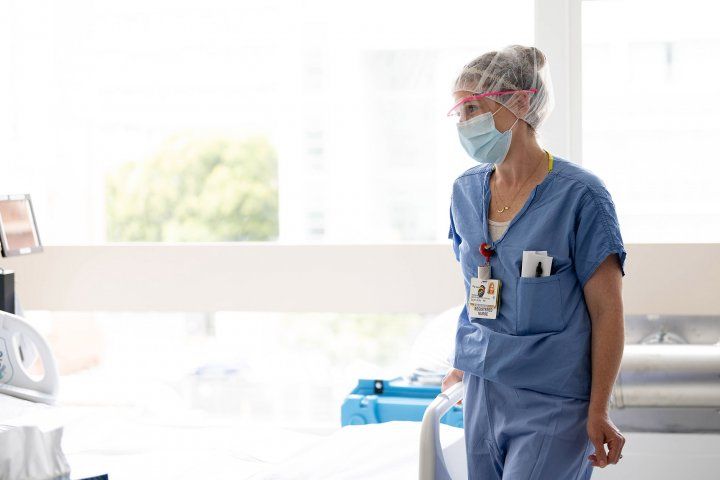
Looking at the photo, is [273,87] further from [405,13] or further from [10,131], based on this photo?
[10,131]

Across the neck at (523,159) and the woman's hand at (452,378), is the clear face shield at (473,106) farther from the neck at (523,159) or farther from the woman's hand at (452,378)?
the woman's hand at (452,378)

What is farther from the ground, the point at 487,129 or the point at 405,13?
the point at 405,13

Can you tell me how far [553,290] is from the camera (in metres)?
1.37

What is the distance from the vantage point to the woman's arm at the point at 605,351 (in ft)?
4.39

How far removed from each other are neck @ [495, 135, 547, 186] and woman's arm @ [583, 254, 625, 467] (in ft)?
0.73

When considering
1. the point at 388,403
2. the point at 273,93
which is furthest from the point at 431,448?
the point at 273,93

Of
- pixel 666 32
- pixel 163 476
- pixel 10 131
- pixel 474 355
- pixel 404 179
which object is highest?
pixel 666 32

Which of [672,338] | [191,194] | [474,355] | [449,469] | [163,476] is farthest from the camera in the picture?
[191,194]

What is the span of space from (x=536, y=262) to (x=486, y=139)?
9.7 inches

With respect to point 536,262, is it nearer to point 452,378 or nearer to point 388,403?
point 452,378

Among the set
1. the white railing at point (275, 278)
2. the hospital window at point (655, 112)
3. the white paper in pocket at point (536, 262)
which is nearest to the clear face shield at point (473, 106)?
the white paper in pocket at point (536, 262)

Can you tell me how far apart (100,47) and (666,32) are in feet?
7.80

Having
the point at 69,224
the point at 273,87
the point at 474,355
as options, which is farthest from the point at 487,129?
the point at 69,224

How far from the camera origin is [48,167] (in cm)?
350
